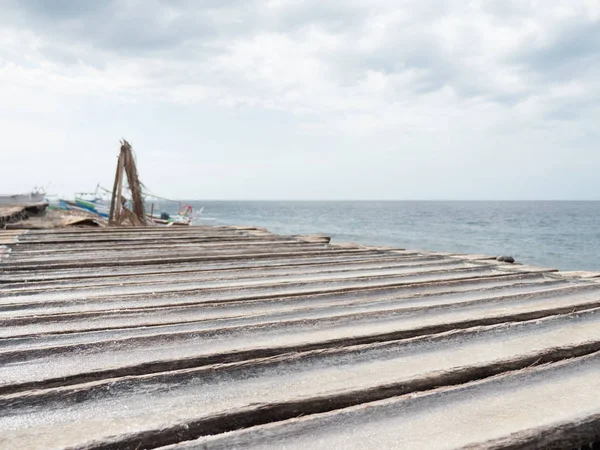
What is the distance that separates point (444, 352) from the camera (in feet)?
5.11

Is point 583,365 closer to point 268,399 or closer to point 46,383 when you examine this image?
point 268,399

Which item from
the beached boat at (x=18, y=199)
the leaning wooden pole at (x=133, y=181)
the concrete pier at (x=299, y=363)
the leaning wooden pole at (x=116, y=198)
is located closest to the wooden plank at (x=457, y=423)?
the concrete pier at (x=299, y=363)

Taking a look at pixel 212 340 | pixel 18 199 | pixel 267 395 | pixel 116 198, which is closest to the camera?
pixel 267 395

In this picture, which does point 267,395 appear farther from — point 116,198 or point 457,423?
point 116,198

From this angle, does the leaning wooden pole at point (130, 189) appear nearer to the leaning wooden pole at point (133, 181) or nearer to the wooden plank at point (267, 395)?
the leaning wooden pole at point (133, 181)

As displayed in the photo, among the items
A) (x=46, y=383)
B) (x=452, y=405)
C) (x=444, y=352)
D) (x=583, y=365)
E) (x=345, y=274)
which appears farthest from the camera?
(x=345, y=274)

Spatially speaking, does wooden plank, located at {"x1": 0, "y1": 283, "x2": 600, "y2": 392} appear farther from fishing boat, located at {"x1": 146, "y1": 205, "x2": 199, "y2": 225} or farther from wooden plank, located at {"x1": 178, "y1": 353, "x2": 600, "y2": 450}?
fishing boat, located at {"x1": 146, "y1": 205, "x2": 199, "y2": 225}

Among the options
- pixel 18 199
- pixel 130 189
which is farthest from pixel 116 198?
pixel 18 199

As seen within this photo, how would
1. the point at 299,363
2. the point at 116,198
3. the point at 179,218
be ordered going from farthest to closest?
the point at 179,218 → the point at 116,198 → the point at 299,363

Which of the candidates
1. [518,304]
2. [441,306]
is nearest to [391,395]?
[441,306]

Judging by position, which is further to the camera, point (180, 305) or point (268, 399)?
point (180, 305)

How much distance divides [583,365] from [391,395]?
2.29 ft

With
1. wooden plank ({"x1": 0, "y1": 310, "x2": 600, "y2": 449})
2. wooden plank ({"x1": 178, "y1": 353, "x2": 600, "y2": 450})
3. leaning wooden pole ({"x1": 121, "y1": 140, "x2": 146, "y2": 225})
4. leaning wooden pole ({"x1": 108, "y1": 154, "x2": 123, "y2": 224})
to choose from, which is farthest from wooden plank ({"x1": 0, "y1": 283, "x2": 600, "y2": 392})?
leaning wooden pole ({"x1": 121, "y1": 140, "x2": 146, "y2": 225})

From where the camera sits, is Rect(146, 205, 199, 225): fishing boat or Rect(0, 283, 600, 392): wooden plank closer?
Rect(0, 283, 600, 392): wooden plank
